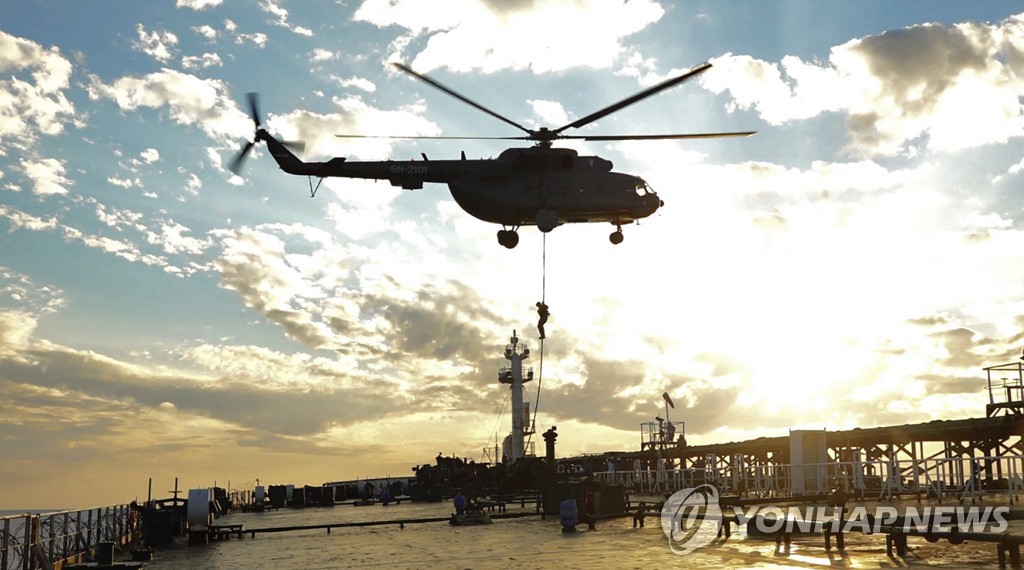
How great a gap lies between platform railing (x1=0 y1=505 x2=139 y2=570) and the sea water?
2.19 m

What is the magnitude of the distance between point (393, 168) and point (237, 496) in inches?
2162

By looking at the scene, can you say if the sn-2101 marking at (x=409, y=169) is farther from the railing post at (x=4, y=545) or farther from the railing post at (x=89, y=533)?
the railing post at (x=4, y=545)

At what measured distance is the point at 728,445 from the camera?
244 feet

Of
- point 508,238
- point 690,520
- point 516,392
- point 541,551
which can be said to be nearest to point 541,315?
point 508,238

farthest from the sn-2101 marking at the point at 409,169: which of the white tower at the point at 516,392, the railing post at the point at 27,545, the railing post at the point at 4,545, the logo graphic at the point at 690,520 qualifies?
the white tower at the point at 516,392

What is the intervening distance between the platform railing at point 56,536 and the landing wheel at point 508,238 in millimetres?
18092

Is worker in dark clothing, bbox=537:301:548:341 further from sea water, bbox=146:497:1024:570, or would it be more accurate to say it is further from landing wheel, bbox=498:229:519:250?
sea water, bbox=146:497:1024:570

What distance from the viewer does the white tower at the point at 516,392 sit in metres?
79.6

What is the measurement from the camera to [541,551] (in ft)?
69.7

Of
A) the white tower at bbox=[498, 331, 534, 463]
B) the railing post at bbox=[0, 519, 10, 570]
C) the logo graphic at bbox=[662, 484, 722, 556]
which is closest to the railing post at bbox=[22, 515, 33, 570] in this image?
the railing post at bbox=[0, 519, 10, 570]

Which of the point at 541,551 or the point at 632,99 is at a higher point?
the point at 632,99

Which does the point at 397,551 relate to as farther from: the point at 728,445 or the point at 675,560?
the point at 728,445

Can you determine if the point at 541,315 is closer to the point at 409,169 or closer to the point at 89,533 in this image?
the point at 409,169

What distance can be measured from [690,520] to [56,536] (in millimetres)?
18890
